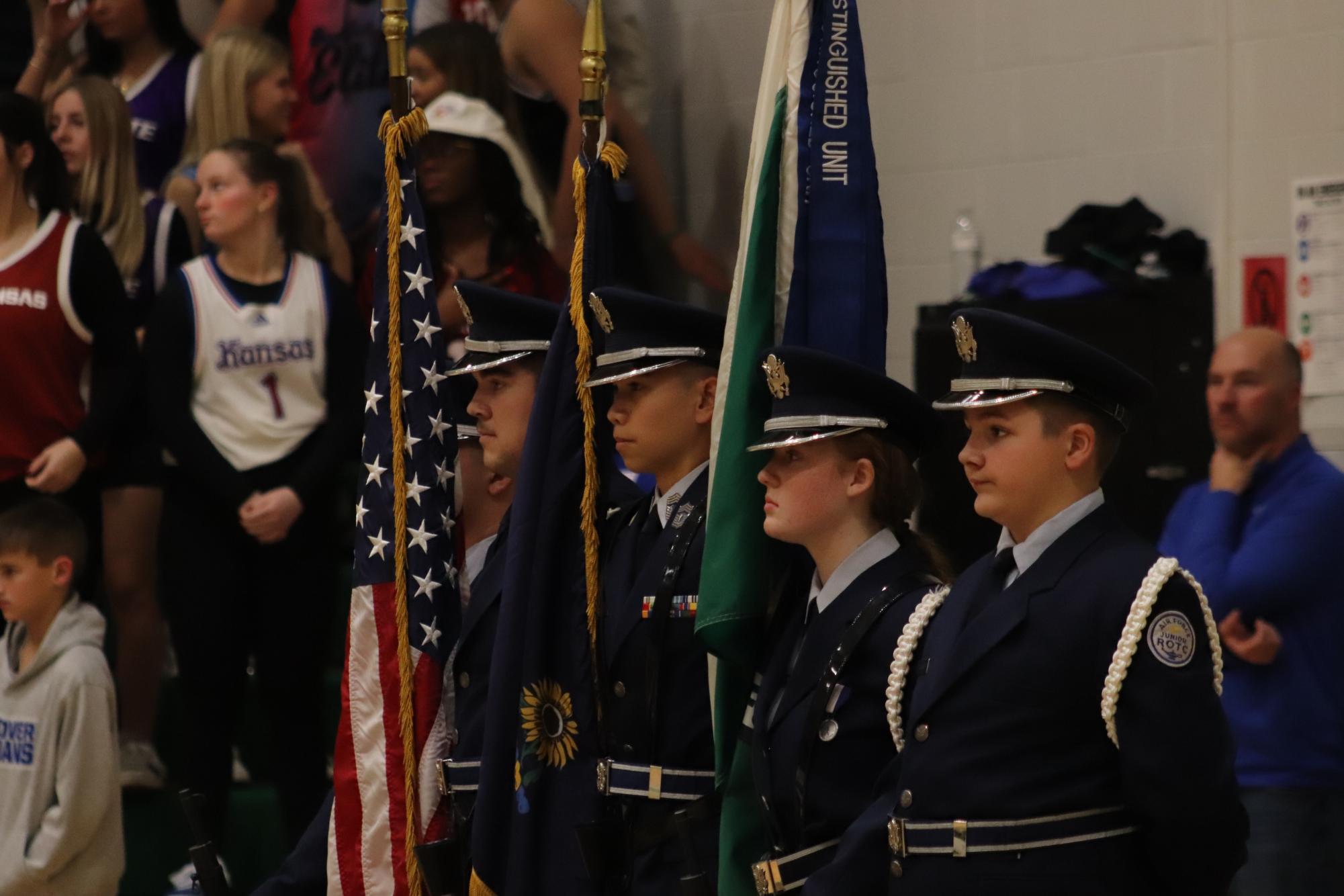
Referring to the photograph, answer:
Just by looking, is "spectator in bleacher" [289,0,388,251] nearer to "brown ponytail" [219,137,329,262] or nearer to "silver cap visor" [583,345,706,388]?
"brown ponytail" [219,137,329,262]

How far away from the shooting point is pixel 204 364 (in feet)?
15.1

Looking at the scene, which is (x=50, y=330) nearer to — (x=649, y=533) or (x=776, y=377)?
(x=649, y=533)

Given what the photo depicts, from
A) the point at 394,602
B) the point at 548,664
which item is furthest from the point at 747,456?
the point at 394,602

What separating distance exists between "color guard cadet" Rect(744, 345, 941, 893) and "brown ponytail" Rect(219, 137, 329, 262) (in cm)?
246

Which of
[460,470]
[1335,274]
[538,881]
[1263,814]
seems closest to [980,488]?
[538,881]

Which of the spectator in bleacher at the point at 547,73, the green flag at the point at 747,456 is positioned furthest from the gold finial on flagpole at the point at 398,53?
the spectator in bleacher at the point at 547,73

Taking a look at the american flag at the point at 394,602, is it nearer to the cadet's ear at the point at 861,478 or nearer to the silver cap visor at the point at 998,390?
the cadet's ear at the point at 861,478

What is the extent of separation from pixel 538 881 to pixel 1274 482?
5.77 feet

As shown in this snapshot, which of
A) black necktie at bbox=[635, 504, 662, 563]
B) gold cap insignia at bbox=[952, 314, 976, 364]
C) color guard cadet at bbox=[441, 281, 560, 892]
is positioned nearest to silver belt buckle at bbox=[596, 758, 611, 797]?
black necktie at bbox=[635, 504, 662, 563]

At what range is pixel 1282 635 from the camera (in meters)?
3.63

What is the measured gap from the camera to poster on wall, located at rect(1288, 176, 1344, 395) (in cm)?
443

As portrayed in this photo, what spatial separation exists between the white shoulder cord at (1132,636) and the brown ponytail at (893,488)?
43 cm

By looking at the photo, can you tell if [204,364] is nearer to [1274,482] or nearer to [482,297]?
[482,297]

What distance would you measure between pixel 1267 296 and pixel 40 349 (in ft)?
9.71
